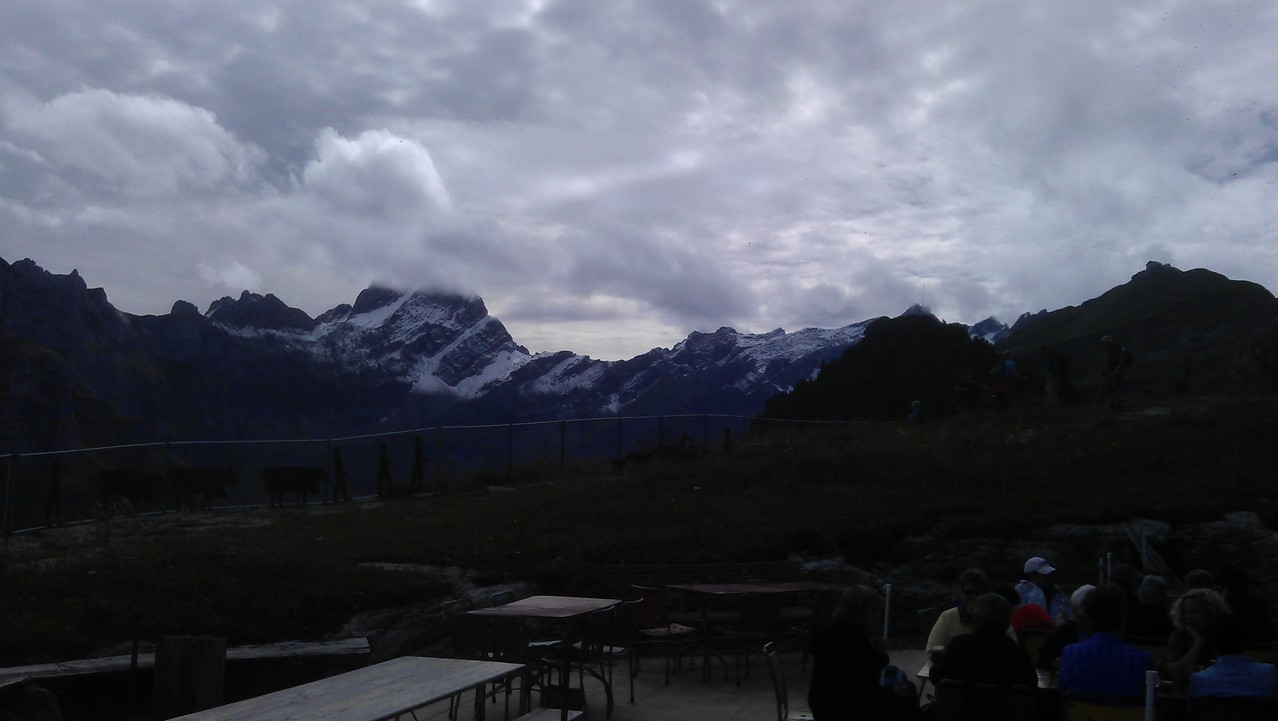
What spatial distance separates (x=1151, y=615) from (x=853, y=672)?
104 inches

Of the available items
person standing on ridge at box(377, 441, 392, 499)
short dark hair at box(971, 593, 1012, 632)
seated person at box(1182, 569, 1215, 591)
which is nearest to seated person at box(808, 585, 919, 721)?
short dark hair at box(971, 593, 1012, 632)

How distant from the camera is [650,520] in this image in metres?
15.5

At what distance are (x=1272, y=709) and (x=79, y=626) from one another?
1000cm

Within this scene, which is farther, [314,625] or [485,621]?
[314,625]

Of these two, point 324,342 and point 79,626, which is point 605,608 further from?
point 324,342

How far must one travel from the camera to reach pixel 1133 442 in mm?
18812

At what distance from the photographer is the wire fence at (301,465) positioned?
19.7 m

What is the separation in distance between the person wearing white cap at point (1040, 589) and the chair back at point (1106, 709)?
10.6 ft

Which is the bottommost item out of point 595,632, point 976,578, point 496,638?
point 595,632

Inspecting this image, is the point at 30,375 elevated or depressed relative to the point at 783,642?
elevated

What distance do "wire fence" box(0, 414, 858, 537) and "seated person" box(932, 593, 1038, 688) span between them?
1772 cm

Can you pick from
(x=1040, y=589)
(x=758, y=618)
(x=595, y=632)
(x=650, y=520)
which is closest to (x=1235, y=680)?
(x=1040, y=589)

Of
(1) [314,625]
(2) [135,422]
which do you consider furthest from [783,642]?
(2) [135,422]

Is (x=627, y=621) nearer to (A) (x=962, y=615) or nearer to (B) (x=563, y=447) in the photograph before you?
(A) (x=962, y=615)
